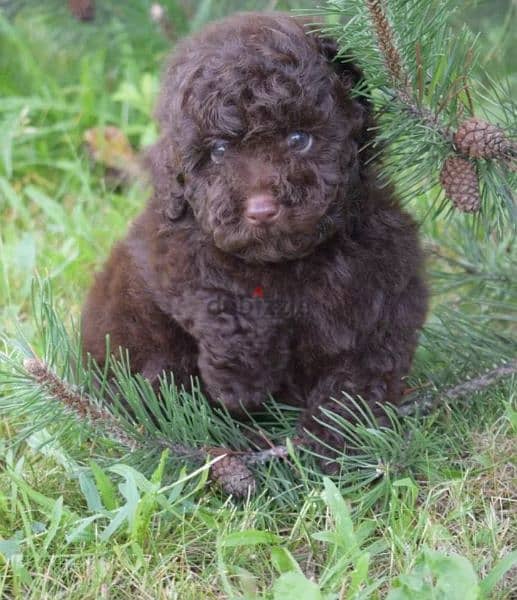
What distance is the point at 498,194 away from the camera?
1917mm

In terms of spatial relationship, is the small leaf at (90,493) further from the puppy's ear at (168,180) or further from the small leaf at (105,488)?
the puppy's ear at (168,180)

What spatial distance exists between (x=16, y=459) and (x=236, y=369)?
0.69m

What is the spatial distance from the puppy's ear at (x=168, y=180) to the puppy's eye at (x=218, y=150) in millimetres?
94

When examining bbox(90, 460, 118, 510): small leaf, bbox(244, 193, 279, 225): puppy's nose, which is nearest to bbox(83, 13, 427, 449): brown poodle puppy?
bbox(244, 193, 279, 225): puppy's nose

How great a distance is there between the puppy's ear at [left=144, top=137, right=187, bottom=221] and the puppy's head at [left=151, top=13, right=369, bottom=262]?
0.02 m

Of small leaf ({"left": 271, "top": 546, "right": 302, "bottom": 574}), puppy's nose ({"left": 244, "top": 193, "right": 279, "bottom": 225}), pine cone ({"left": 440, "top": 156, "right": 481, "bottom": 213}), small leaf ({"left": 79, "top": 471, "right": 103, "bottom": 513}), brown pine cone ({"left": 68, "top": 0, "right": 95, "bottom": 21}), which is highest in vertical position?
brown pine cone ({"left": 68, "top": 0, "right": 95, "bottom": 21})

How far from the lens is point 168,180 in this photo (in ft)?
6.43

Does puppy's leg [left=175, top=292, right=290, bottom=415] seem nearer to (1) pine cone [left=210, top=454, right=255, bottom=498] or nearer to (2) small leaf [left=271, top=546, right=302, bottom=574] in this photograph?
(1) pine cone [left=210, top=454, right=255, bottom=498]

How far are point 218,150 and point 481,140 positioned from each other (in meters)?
0.50

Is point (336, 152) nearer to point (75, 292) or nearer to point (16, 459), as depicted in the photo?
point (16, 459)

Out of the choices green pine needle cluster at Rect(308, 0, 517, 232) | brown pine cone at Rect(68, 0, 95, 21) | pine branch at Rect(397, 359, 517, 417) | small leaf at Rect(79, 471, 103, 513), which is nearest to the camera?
green pine needle cluster at Rect(308, 0, 517, 232)

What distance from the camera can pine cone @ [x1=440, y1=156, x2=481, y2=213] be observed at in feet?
6.17

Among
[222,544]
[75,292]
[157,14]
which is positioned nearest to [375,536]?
[222,544]

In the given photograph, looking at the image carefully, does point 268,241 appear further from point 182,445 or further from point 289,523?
point 289,523
